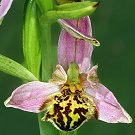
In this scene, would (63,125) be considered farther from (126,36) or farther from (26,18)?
(126,36)

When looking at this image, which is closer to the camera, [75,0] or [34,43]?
[75,0]

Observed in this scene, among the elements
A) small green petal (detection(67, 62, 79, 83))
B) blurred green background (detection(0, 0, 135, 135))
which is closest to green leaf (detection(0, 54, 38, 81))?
small green petal (detection(67, 62, 79, 83))

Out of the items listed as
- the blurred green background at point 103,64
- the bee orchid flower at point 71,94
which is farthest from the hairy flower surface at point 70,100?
the blurred green background at point 103,64

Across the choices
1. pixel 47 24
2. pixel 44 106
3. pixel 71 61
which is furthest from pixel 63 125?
pixel 47 24

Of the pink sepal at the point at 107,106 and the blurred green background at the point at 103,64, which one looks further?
the blurred green background at the point at 103,64

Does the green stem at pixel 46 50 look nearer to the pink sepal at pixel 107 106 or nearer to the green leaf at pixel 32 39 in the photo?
the green leaf at pixel 32 39
